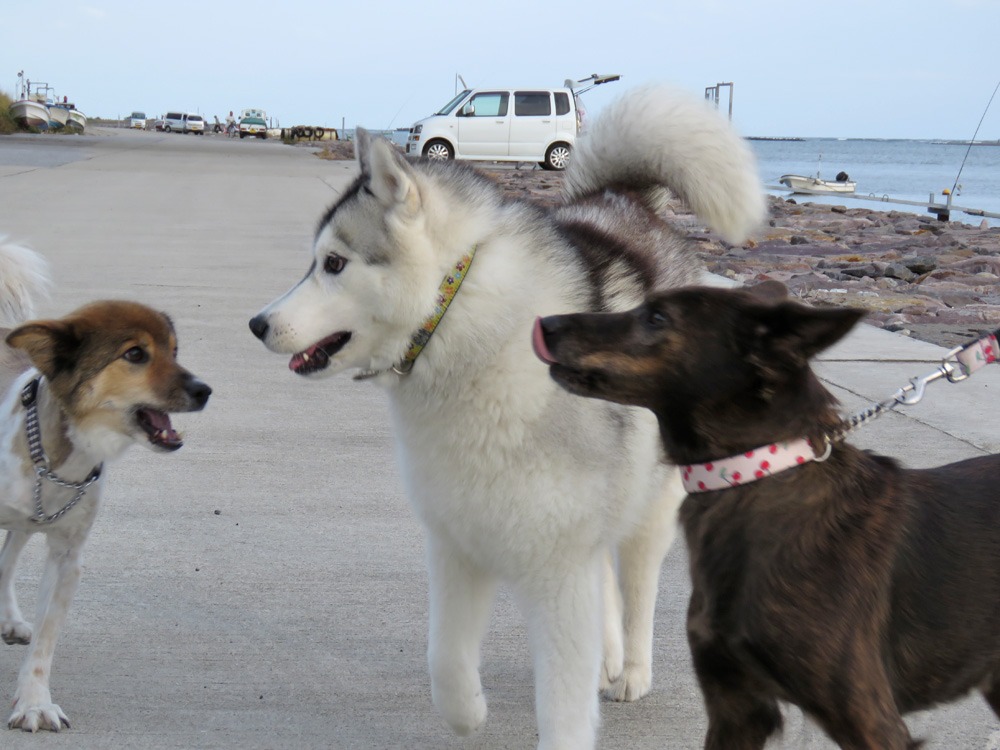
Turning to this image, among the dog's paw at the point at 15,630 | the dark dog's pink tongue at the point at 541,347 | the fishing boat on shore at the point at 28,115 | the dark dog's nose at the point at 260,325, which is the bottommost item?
the fishing boat on shore at the point at 28,115

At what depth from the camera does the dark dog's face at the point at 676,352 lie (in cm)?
239

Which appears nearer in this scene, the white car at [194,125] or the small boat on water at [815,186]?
the small boat on water at [815,186]

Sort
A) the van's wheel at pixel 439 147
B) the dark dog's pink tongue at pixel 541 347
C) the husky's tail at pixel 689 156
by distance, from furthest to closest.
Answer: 1. the van's wheel at pixel 439 147
2. the husky's tail at pixel 689 156
3. the dark dog's pink tongue at pixel 541 347

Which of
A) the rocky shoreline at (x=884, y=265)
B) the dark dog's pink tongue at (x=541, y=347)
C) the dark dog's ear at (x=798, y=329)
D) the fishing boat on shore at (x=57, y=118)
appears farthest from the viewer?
the fishing boat on shore at (x=57, y=118)

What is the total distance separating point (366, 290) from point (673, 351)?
0.87 meters

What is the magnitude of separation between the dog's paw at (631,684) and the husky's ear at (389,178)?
1.55m

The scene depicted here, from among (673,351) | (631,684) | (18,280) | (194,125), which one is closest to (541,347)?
(673,351)

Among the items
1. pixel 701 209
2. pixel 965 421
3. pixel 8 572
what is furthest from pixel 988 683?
pixel 965 421

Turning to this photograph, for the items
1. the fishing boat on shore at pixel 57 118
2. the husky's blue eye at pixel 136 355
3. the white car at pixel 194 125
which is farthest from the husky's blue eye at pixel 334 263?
the white car at pixel 194 125

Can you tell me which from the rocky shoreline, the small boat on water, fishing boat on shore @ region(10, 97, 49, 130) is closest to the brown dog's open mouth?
the rocky shoreline

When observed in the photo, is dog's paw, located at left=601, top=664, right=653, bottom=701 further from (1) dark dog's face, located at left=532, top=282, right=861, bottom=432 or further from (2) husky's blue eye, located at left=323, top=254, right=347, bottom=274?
(2) husky's blue eye, located at left=323, top=254, right=347, bottom=274

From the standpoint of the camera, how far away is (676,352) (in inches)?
97.8

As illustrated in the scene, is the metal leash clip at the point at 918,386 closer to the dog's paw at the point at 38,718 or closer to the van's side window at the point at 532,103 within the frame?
the dog's paw at the point at 38,718

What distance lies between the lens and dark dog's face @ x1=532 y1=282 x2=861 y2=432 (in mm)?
2387
